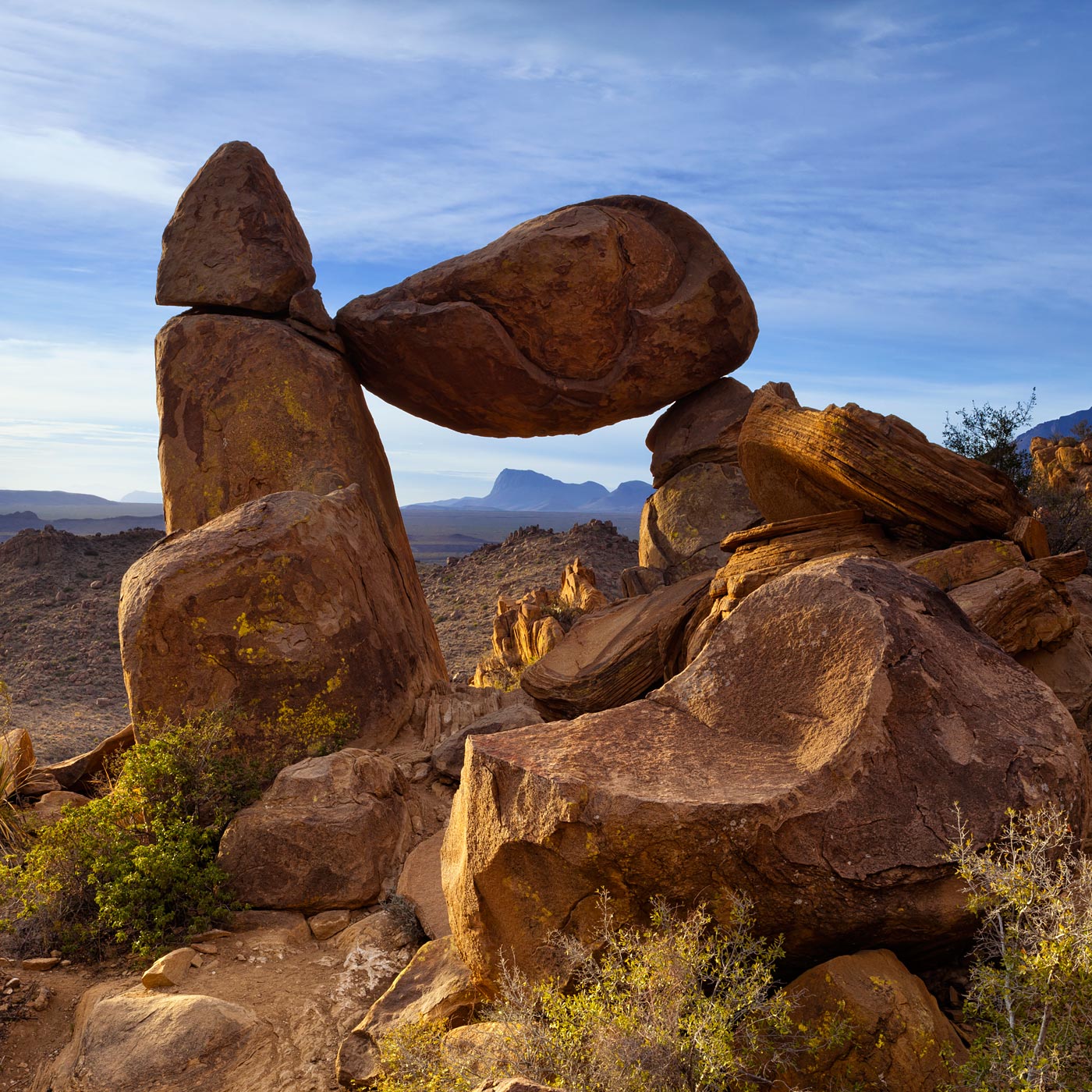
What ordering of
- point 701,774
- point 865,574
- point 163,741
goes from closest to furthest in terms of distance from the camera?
point 701,774 → point 865,574 → point 163,741

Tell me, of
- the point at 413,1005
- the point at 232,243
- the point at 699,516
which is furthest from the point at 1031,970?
the point at 232,243

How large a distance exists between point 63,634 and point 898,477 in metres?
23.4

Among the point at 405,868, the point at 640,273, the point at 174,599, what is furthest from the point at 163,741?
the point at 640,273

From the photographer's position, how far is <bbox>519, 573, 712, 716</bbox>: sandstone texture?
894cm

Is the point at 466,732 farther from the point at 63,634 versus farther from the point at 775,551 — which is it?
the point at 63,634

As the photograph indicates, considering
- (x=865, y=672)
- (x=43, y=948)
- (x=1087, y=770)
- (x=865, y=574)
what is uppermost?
(x=865, y=574)

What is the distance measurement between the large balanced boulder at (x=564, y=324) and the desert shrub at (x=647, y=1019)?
30.1 feet

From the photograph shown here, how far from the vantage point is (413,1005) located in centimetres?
516

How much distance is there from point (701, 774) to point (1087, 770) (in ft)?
6.69

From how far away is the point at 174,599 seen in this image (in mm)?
8438

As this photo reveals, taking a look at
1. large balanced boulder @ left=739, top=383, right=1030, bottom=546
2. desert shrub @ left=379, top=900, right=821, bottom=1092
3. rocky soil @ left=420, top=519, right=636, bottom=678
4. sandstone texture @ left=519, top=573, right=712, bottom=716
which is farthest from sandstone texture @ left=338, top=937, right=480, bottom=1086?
rocky soil @ left=420, top=519, right=636, bottom=678

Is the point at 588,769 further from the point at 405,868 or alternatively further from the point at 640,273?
the point at 640,273

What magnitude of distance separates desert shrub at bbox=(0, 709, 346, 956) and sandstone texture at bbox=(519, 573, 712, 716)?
2680mm

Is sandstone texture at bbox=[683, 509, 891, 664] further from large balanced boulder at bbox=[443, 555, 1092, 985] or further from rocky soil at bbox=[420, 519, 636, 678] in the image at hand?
rocky soil at bbox=[420, 519, 636, 678]
